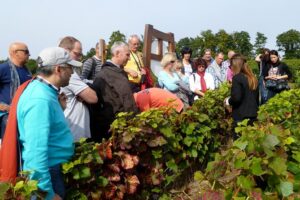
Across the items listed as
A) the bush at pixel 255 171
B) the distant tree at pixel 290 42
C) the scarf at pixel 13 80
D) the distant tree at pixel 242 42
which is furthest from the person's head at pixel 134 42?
the distant tree at pixel 290 42

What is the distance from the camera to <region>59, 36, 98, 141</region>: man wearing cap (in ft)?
13.2

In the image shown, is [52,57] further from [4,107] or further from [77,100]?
[4,107]

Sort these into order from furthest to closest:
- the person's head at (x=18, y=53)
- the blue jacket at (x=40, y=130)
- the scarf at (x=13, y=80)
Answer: the person's head at (x=18, y=53), the scarf at (x=13, y=80), the blue jacket at (x=40, y=130)

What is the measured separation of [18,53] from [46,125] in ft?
7.80

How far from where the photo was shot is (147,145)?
13.5 ft

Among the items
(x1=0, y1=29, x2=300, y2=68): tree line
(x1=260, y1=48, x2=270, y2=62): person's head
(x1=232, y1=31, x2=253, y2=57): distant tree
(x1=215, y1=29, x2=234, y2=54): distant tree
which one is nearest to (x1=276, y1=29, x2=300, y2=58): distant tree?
(x1=0, y1=29, x2=300, y2=68): tree line

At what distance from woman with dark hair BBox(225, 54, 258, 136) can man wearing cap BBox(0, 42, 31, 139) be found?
8.39ft

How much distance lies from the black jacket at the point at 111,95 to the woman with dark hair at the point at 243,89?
1.72 metres

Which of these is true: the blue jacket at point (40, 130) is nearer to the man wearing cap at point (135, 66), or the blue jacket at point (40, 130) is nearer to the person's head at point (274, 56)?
the man wearing cap at point (135, 66)

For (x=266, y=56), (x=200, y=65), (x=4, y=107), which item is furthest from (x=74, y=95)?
(x=266, y=56)

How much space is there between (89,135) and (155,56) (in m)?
3.40

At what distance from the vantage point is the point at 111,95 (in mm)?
4461

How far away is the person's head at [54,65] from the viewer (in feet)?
9.52

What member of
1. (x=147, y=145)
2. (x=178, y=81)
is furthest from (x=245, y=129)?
(x=178, y=81)
